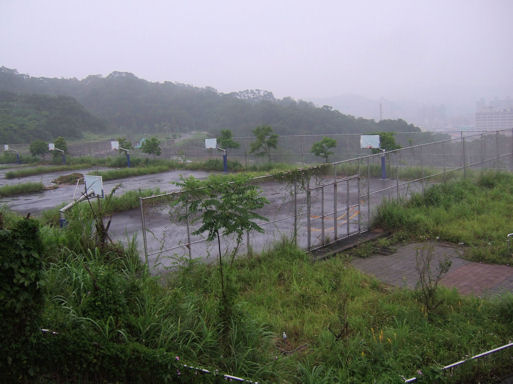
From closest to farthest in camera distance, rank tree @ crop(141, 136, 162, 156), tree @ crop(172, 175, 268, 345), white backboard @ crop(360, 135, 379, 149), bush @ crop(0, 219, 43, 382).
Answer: bush @ crop(0, 219, 43, 382), tree @ crop(172, 175, 268, 345), white backboard @ crop(360, 135, 379, 149), tree @ crop(141, 136, 162, 156)

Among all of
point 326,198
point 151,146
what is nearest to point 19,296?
point 326,198

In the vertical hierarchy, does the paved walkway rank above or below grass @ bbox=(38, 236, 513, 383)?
below

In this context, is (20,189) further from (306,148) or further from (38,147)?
(38,147)

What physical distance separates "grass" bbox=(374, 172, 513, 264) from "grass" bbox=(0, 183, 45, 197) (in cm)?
1839

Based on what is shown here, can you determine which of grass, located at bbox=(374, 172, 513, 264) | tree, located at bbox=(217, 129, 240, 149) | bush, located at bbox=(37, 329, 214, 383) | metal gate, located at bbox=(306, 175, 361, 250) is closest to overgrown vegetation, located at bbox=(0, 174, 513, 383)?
bush, located at bbox=(37, 329, 214, 383)

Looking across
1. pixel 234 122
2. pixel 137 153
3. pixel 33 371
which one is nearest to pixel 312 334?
pixel 33 371

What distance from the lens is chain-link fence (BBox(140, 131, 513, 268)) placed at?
8047mm

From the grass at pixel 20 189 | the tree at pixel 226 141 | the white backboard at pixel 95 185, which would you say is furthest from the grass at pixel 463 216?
the grass at pixel 20 189

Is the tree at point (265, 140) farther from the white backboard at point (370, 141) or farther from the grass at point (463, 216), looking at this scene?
the grass at point (463, 216)

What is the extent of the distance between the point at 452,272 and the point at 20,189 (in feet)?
70.3

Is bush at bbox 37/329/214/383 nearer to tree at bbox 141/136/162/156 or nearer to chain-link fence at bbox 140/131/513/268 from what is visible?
chain-link fence at bbox 140/131/513/268

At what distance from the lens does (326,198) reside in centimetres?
1531

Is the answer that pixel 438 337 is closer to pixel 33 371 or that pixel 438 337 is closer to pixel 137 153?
pixel 33 371

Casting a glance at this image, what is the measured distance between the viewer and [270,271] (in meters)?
7.95
